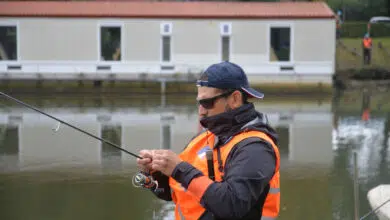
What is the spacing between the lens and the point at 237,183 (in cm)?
238

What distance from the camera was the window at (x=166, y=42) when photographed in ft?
76.8

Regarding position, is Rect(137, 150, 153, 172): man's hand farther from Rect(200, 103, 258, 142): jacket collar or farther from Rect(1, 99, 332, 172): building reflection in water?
Rect(1, 99, 332, 172): building reflection in water

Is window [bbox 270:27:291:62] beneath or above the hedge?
beneath

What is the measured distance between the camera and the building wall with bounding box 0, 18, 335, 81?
2336 centimetres

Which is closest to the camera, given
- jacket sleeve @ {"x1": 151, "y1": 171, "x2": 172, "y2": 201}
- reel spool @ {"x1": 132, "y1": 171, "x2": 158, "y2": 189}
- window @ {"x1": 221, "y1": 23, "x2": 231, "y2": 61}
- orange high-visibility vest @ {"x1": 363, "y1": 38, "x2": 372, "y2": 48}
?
reel spool @ {"x1": 132, "y1": 171, "x2": 158, "y2": 189}

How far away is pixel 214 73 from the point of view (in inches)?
102

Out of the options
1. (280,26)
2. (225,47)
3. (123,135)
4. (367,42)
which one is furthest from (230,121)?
(367,42)

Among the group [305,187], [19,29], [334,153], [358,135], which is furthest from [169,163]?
[19,29]

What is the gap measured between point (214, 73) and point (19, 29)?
2213cm

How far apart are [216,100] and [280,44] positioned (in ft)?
70.3

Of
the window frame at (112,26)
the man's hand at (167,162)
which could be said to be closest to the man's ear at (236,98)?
the man's hand at (167,162)

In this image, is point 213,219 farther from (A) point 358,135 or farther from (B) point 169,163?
(A) point 358,135

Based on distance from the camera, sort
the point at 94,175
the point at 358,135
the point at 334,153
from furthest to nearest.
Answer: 1. the point at 358,135
2. the point at 334,153
3. the point at 94,175

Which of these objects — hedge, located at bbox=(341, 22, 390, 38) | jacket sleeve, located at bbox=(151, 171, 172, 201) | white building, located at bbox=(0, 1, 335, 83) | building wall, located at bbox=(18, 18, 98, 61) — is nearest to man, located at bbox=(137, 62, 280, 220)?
jacket sleeve, located at bbox=(151, 171, 172, 201)
